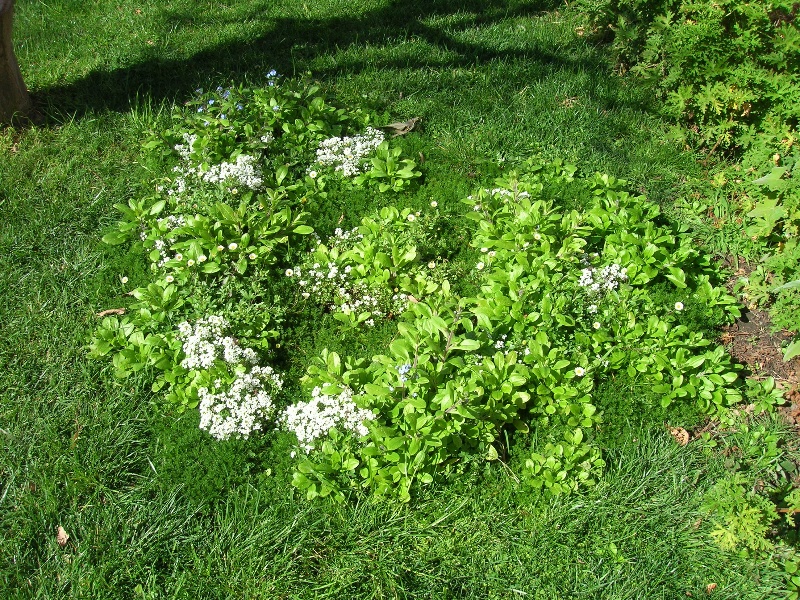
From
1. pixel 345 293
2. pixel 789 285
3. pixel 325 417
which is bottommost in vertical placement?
pixel 325 417

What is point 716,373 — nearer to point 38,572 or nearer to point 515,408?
point 515,408

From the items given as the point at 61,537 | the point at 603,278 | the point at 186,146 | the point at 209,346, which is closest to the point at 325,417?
the point at 209,346

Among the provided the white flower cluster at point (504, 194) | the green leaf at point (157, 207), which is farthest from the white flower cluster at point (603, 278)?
the green leaf at point (157, 207)

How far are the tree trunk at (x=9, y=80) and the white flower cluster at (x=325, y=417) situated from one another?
3.13 meters

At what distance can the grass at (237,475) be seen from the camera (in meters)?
2.83

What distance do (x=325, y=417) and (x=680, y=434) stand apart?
1723 mm

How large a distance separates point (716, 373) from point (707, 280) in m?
0.64

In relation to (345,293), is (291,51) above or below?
above

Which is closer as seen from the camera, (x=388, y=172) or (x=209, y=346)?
(x=209, y=346)

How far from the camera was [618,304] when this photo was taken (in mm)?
3613

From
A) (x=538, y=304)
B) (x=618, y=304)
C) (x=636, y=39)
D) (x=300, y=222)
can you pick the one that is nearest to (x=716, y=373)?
(x=618, y=304)

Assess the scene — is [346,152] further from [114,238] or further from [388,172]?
[114,238]

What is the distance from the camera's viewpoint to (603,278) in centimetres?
372

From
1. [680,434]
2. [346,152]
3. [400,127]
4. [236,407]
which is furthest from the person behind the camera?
[400,127]
